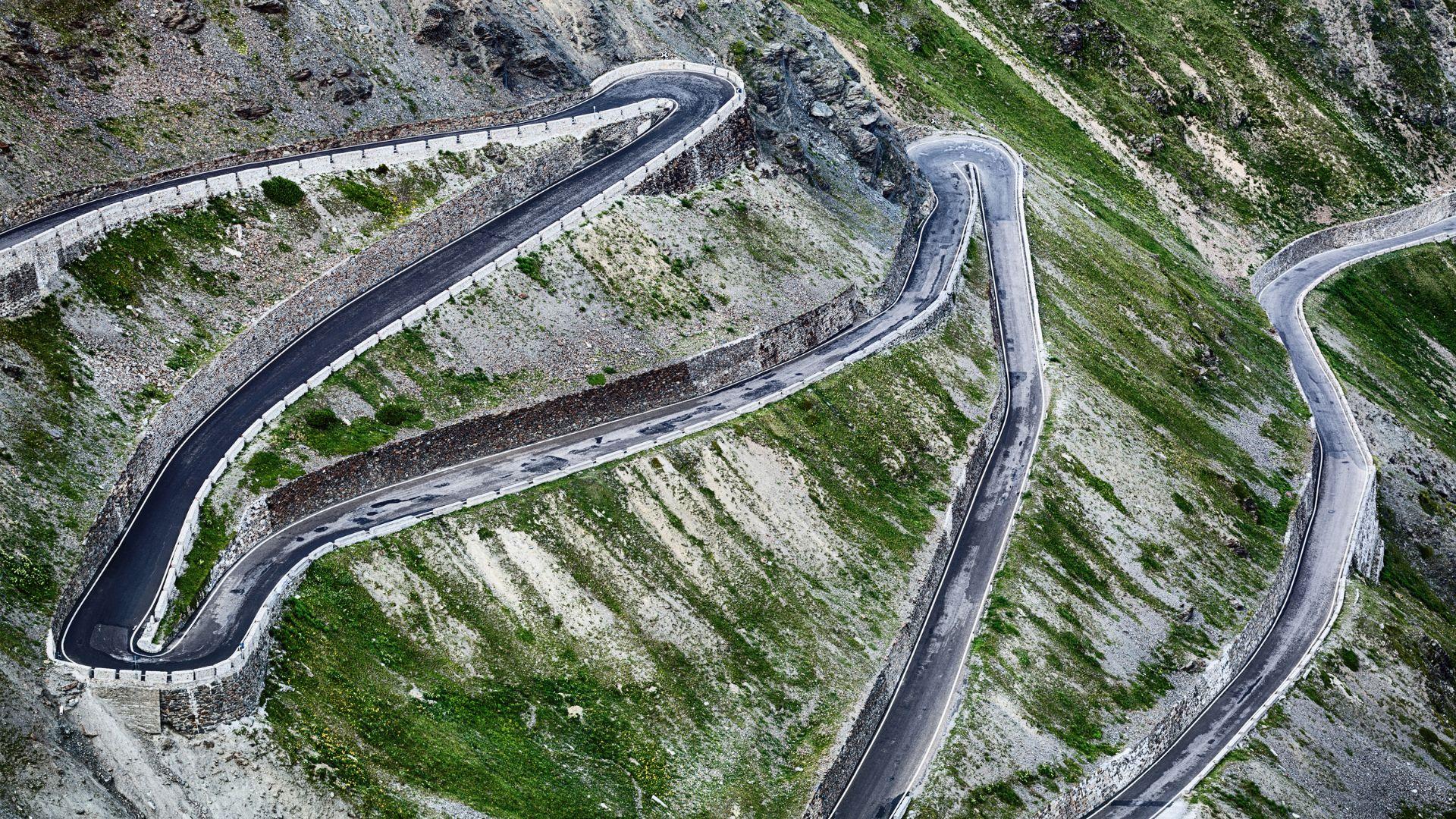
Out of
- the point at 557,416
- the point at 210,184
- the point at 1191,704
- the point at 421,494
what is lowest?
the point at 1191,704

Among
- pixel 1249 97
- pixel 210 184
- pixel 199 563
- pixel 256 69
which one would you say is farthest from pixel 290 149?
pixel 1249 97

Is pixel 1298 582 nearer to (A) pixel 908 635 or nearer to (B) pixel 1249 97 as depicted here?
(A) pixel 908 635

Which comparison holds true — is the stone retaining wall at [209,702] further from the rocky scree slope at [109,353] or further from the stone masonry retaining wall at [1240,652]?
the stone masonry retaining wall at [1240,652]

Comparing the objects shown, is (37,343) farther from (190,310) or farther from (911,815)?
(911,815)

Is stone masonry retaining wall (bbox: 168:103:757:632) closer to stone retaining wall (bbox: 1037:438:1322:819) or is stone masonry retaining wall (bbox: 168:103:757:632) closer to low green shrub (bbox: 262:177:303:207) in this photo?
low green shrub (bbox: 262:177:303:207)

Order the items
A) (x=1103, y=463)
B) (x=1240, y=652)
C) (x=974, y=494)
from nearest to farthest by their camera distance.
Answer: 1. (x=1240, y=652)
2. (x=974, y=494)
3. (x=1103, y=463)

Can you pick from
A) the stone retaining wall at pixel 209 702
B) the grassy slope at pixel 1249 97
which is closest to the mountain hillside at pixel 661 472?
the stone retaining wall at pixel 209 702
